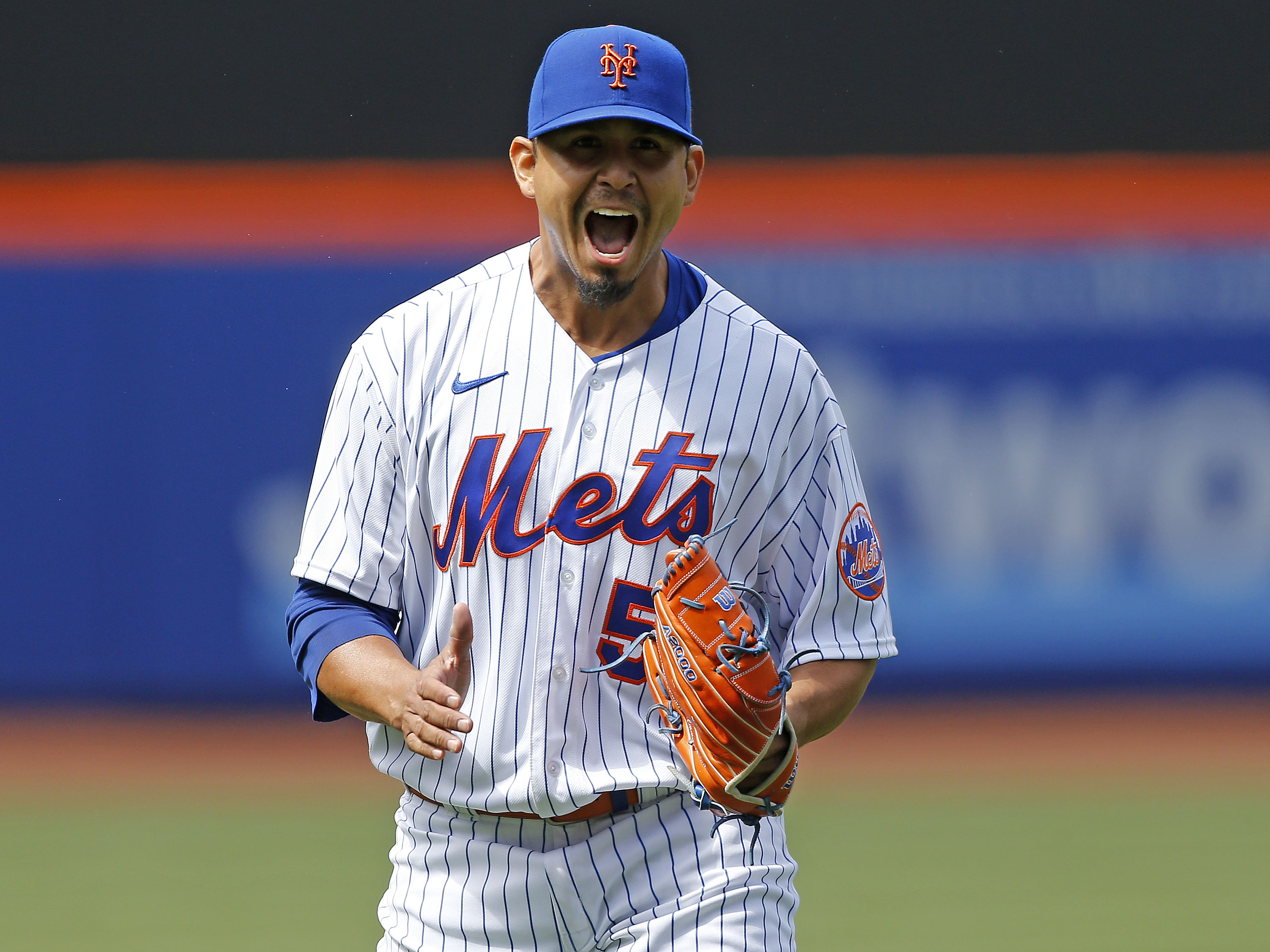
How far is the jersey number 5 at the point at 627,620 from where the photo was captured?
194cm

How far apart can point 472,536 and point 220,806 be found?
2.60m

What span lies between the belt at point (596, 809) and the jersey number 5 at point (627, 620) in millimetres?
149

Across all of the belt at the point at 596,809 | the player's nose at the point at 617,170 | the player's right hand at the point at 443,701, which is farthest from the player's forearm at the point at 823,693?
the player's nose at the point at 617,170

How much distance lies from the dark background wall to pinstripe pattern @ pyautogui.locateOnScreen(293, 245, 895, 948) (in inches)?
102

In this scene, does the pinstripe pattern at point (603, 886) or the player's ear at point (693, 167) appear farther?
the player's ear at point (693, 167)

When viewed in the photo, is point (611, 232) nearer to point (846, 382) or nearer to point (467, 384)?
point (467, 384)

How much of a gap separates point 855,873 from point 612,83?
2.61 metres

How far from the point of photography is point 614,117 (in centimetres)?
188

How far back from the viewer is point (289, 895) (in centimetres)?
372

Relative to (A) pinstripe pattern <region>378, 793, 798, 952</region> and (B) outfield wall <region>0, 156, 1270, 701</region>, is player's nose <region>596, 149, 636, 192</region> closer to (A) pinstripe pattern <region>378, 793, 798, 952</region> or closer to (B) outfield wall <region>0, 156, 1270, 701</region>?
(A) pinstripe pattern <region>378, 793, 798, 952</region>

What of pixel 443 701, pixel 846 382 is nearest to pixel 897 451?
pixel 846 382

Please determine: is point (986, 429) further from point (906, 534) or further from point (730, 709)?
point (730, 709)

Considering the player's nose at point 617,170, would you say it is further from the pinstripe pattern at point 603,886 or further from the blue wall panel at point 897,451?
Result: the blue wall panel at point 897,451

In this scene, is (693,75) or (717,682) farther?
(693,75)
